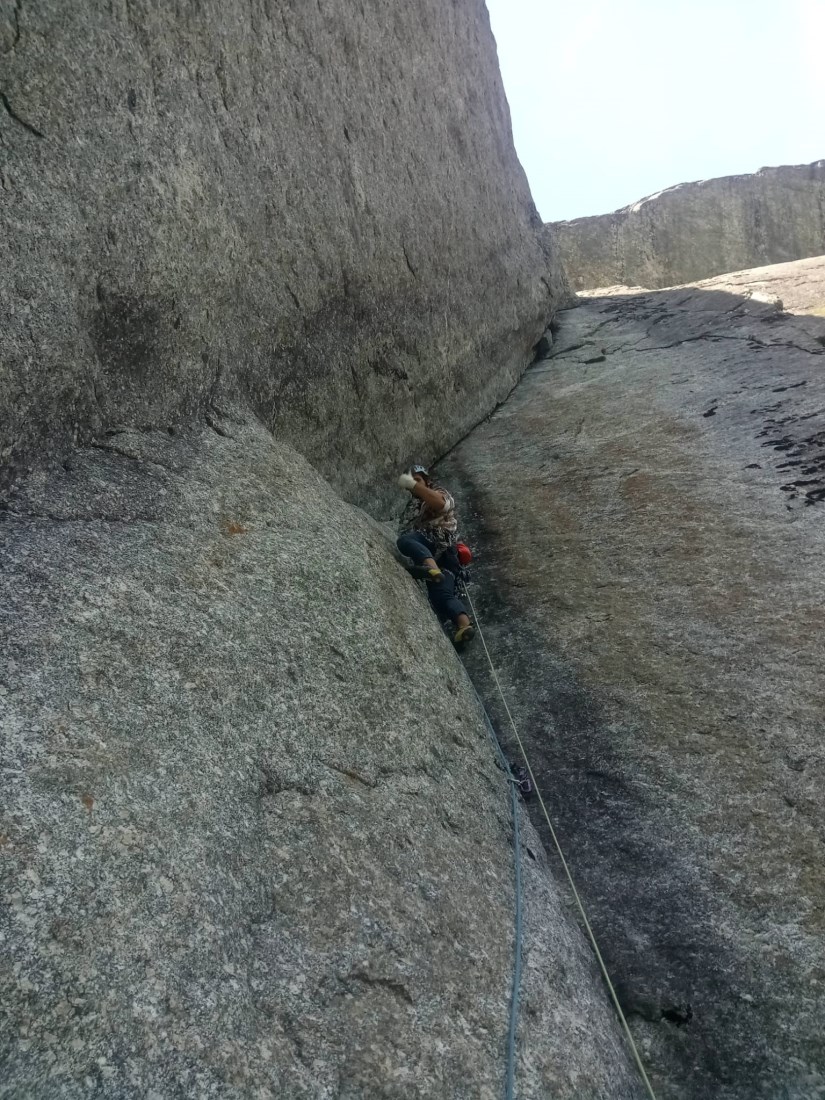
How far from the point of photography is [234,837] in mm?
4098

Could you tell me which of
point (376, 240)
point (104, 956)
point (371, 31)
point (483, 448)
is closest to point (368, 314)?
point (376, 240)

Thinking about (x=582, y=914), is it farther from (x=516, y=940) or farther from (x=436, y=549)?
(x=436, y=549)

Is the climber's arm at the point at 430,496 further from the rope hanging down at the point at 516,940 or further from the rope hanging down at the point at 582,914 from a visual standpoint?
the rope hanging down at the point at 516,940

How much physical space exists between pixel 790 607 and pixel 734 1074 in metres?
3.42

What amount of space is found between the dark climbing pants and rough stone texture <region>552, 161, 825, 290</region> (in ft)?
65.6

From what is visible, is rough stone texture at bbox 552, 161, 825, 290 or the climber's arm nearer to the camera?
the climber's arm

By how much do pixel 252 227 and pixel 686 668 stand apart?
5.19 meters

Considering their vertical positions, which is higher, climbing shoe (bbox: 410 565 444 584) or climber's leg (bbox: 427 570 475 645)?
climbing shoe (bbox: 410 565 444 584)

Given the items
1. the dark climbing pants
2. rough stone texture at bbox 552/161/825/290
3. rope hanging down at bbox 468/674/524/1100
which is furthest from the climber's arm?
rough stone texture at bbox 552/161/825/290

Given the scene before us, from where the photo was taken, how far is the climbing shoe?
301 inches

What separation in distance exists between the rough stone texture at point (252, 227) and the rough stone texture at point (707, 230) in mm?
14019

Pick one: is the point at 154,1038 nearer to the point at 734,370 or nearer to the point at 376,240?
the point at 376,240

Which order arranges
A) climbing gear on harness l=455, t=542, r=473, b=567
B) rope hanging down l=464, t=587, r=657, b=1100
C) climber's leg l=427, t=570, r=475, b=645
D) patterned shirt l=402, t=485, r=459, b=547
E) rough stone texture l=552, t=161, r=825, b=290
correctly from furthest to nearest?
rough stone texture l=552, t=161, r=825, b=290 < patterned shirt l=402, t=485, r=459, b=547 < climbing gear on harness l=455, t=542, r=473, b=567 < climber's leg l=427, t=570, r=475, b=645 < rope hanging down l=464, t=587, r=657, b=1100

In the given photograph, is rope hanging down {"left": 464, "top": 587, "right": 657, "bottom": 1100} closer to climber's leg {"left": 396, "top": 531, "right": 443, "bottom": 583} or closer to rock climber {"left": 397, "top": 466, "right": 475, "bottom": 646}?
rock climber {"left": 397, "top": 466, "right": 475, "bottom": 646}
